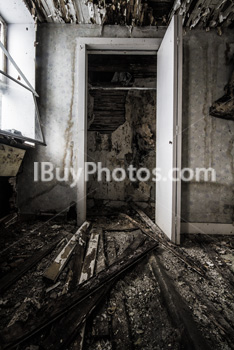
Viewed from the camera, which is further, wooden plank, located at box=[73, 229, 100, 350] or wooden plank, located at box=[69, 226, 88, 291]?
wooden plank, located at box=[69, 226, 88, 291]

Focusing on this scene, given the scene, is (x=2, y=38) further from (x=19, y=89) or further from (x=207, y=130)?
(x=207, y=130)

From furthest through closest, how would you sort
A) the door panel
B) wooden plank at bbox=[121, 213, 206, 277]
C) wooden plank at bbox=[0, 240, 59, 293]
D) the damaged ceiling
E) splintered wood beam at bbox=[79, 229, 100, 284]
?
the damaged ceiling → the door panel → wooden plank at bbox=[121, 213, 206, 277] → splintered wood beam at bbox=[79, 229, 100, 284] → wooden plank at bbox=[0, 240, 59, 293]

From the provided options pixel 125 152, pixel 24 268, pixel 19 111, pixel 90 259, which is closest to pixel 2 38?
pixel 19 111

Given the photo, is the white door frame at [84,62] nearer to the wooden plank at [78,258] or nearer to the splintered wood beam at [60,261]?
the wooden plank at [78,258]

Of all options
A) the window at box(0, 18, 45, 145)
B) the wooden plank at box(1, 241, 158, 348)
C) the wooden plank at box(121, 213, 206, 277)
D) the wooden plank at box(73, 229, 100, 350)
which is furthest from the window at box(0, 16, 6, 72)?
the wooden plank at box(121, 213, 206, 277)

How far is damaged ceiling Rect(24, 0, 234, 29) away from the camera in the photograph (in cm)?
216

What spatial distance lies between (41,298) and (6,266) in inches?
20.8

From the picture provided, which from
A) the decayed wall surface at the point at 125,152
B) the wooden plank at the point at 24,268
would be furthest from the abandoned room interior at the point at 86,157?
the decayed wall surface at the point at 125,152

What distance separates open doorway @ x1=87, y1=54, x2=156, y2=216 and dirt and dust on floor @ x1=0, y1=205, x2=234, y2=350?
75.3 inches

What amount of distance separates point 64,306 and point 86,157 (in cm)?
189

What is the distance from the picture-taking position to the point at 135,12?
7.55 ft

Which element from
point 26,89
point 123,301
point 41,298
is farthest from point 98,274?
point 26,89

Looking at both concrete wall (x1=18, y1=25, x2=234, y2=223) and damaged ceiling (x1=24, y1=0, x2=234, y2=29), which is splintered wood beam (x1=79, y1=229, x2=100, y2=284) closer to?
concrete wall (x1=18, y1=25, x2=234, y2=223)

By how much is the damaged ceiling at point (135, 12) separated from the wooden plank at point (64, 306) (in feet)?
9.80
